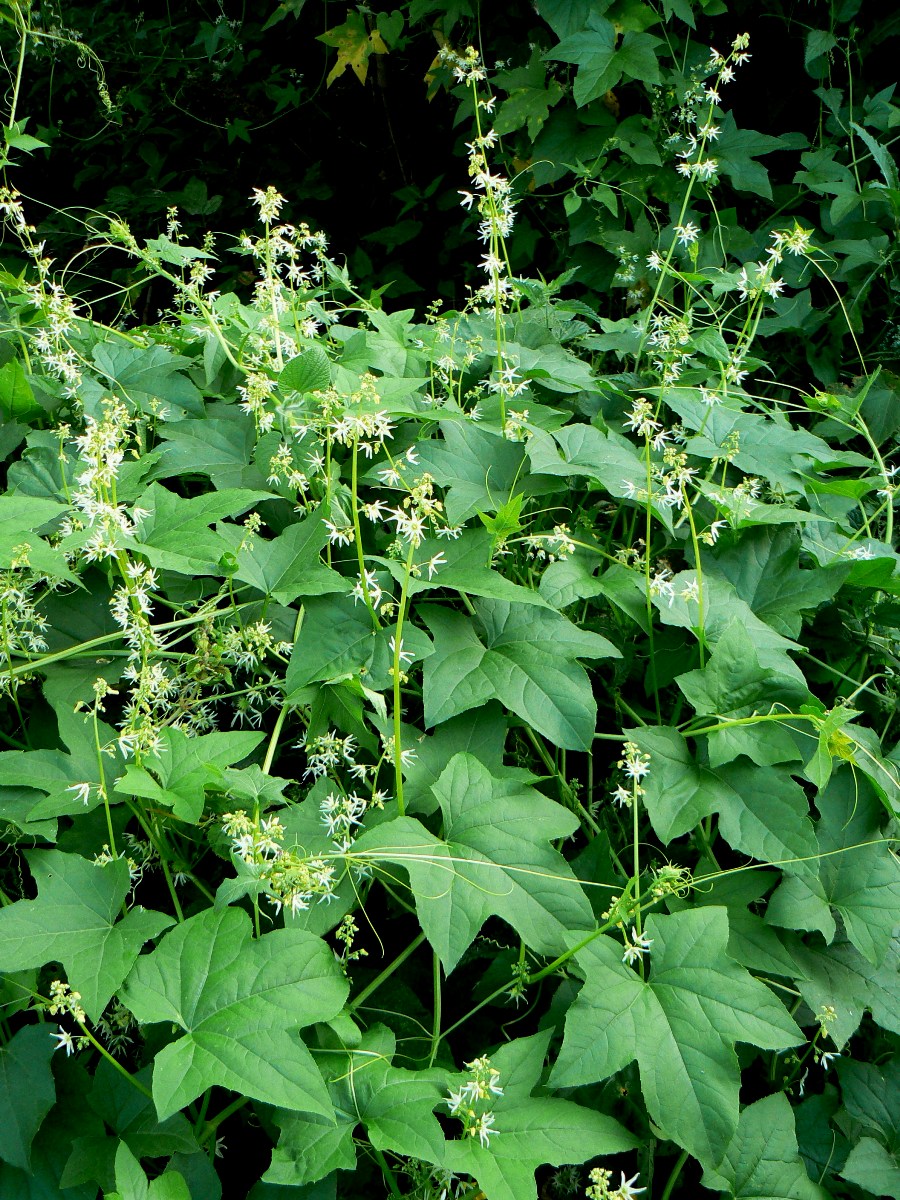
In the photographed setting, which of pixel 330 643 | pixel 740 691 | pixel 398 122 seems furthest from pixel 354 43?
pixel 740 691

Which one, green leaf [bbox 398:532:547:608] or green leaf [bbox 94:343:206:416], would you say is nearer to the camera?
green leaf [bbox 398:532:547:608]

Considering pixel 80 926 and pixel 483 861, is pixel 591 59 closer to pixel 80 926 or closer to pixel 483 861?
pixel 483 861

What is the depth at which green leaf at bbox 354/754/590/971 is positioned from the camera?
1220 millimetres

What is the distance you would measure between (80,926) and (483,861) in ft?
1.63

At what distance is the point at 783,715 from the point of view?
1406 millimetres

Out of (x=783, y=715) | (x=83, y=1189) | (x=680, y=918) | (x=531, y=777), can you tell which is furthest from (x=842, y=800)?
(x=83, y=1189)

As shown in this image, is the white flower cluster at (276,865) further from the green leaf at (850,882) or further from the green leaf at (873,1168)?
the green leaf at (873,1168)

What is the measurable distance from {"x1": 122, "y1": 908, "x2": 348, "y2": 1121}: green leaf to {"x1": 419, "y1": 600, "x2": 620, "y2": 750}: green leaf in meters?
0.36

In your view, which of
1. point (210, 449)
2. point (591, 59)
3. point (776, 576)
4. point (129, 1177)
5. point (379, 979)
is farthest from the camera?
point (591, 59)

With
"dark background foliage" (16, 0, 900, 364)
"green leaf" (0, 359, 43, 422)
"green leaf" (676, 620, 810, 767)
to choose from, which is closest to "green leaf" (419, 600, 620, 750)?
"green leaf" (676, 620, 810, 767)

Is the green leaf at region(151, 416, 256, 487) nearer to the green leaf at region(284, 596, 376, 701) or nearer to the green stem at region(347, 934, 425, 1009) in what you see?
the green leaf at region(284, 596, 376, 701)

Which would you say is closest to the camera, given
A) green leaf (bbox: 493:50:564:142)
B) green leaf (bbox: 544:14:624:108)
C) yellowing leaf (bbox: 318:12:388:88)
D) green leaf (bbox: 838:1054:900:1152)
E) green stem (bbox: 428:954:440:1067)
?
green stem (bbox: 428:954:440:1067)

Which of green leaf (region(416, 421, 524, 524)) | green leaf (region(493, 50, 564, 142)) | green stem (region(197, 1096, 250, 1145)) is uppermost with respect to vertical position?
green leaf (region(493, 50, 564, 142))

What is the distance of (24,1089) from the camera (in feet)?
4.03
